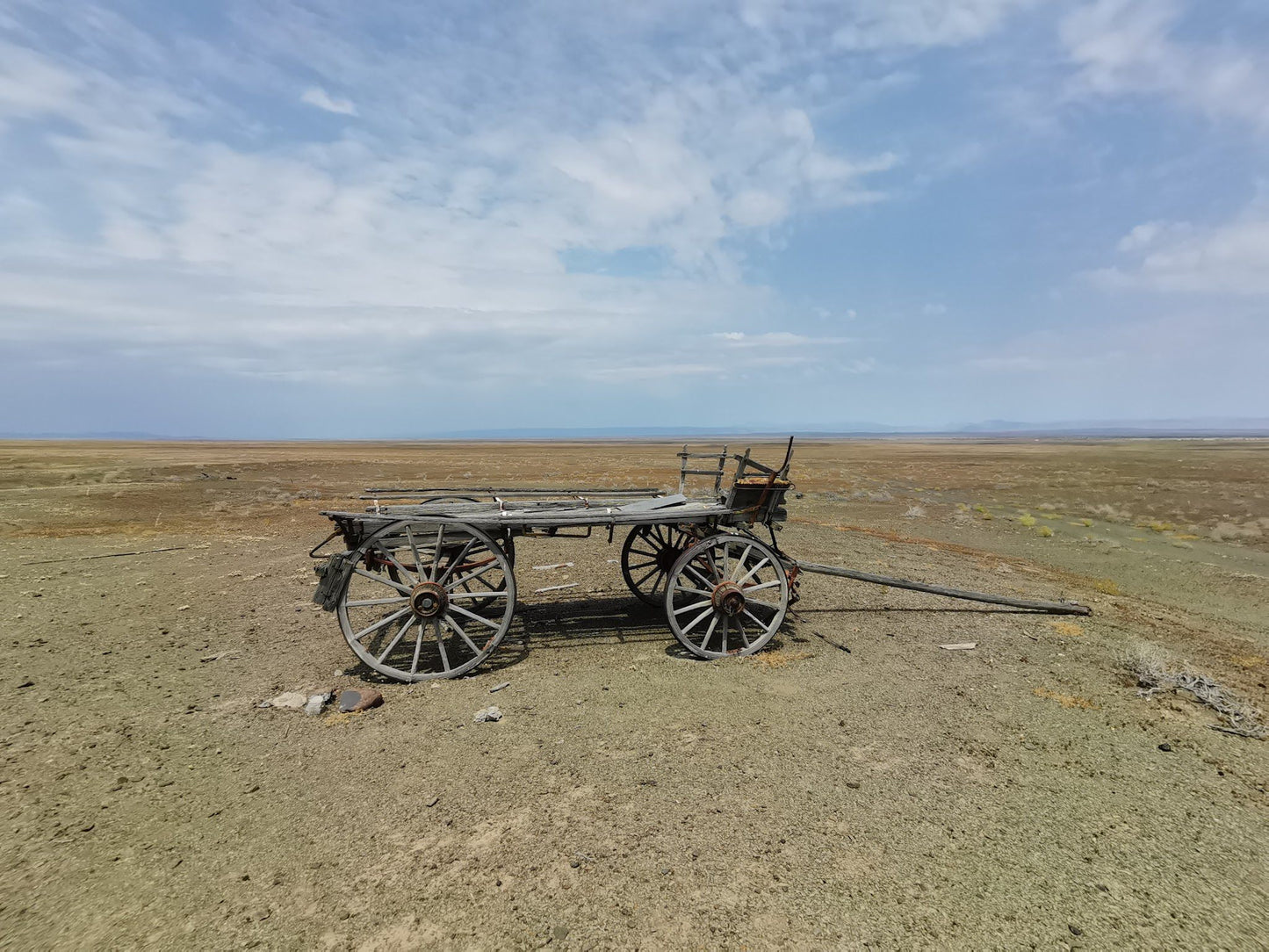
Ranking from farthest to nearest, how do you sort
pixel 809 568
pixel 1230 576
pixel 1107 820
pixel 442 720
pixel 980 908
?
1. pixel 1230 576
2. pixel 809 568
3. pixel 442 720
4. pixel 1107 820
5. pixel 980 908

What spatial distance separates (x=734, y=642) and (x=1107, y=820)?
15.2 ft

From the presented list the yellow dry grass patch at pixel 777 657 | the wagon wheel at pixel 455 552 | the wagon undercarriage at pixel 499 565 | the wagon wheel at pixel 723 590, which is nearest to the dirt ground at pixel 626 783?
the yellow dry grass patch at pixel 777 657

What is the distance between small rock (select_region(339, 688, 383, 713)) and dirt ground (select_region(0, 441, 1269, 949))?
16cm

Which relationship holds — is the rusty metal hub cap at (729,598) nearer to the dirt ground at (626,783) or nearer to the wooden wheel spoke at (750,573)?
the wooden wheel spoke at (750,573)

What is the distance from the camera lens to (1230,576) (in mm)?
13641

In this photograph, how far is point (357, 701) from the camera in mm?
6398

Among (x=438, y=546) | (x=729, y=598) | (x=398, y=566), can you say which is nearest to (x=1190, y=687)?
(x=729, y=598)

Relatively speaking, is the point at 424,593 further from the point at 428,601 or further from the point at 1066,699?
the point at 1066,699

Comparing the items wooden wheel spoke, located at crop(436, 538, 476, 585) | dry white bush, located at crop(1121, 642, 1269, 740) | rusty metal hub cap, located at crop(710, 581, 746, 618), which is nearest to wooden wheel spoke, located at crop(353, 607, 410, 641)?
wooden wheel spoke, located at crop(436, 538, 476, 585)

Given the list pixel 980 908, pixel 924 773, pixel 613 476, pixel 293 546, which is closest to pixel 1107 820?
pixel 924 773

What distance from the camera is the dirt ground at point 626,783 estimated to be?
12.1ft

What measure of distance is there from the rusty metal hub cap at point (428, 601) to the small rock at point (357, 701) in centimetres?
100

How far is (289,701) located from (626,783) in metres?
4.01

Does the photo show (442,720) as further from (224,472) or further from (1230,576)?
(224,472)
